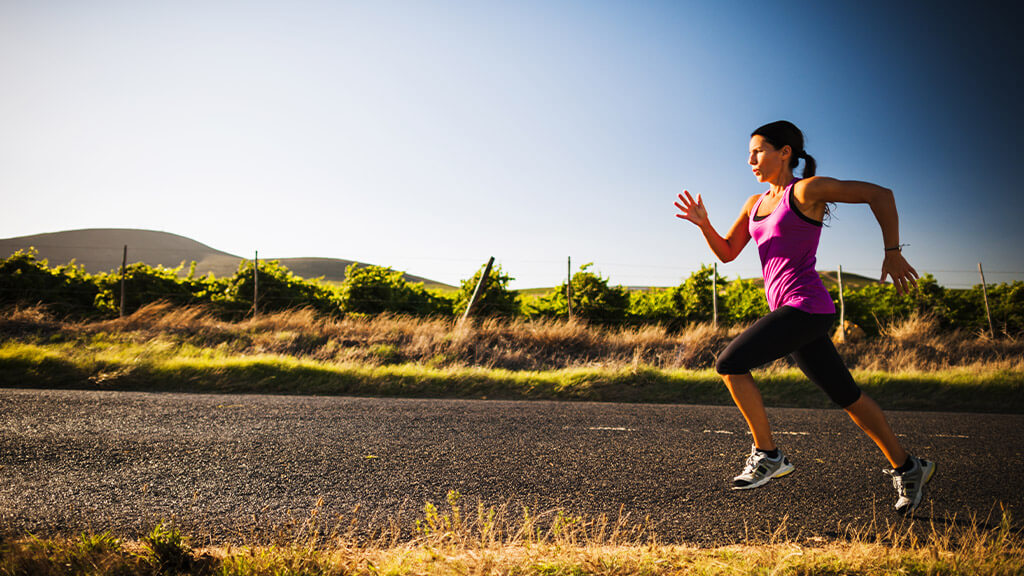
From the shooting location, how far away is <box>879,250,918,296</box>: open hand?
2.67 m

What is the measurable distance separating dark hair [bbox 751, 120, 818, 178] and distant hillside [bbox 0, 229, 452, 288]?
217 feet

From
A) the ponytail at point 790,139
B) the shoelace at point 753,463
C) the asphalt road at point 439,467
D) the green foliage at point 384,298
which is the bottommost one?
the asphalt road at point 439,467

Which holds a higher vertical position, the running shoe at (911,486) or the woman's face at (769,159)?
the woman's face at (769,159)

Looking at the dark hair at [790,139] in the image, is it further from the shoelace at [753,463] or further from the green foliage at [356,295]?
the green foliage at [356,295]

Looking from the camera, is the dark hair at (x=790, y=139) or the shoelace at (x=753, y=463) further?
the dark hair at (x=790, y=139)

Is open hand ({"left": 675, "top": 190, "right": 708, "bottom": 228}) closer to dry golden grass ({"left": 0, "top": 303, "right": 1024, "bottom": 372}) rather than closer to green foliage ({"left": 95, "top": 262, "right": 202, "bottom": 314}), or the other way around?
dry golden grass ({"left": 0, "top": 303, "right": 1024, "bottom": 372})

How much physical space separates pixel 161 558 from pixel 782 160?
362cm

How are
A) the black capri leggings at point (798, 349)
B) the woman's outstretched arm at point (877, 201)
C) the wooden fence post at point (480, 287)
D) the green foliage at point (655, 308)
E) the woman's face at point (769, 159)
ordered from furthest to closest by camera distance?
the green foliage at point (655, 308)
the wooden fence post at point (480, 287)
the woman's face at point (769, 159)
the black capri leggings at point (798, 349)
the woman's outstretched arm at point (877, 201)

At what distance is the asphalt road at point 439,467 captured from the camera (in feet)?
9.43

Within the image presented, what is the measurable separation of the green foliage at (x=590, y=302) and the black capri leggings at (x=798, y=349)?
40.0 feet

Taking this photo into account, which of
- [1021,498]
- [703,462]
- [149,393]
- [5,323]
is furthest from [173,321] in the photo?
[1021,498]

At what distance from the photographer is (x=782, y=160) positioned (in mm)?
3000

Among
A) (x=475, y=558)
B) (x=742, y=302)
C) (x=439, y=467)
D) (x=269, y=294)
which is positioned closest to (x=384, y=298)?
(x=269, y=294)

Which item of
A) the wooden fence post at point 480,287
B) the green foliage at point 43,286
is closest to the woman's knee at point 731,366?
the wooden fence post at point 480,287
